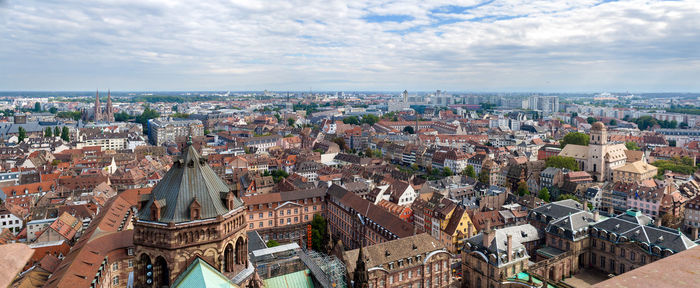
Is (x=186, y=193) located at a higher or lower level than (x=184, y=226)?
higher

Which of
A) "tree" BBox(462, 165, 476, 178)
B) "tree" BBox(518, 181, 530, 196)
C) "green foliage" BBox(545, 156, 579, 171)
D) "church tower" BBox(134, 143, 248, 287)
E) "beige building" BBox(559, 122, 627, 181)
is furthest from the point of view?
"beige building" BBox(559, 122, 627, 181)

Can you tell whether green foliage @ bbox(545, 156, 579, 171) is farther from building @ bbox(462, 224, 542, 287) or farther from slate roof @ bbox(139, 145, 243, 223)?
slate roof @ bbox(139, 145, 243, 223)

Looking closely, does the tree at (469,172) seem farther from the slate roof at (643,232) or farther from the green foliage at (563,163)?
the slate roof at (643,232)

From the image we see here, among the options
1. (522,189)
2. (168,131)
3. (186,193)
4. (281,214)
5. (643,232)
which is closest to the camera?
(186,193)

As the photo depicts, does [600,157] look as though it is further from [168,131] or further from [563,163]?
[168,131]

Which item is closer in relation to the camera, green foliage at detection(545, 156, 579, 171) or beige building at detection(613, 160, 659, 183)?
beige building at detection(613, 160, 659, 183)

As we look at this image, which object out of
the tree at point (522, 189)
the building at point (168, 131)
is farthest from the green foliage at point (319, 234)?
the building at point (168, 131)

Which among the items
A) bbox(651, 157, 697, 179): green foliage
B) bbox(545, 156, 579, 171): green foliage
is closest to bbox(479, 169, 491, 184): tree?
bbox(545, 156, 579, 171): green foliage

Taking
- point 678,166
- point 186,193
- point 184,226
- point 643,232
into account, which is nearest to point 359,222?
point 643,232
